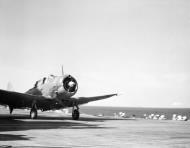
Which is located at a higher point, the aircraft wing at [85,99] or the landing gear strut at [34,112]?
the aircraft wing at [85,99]

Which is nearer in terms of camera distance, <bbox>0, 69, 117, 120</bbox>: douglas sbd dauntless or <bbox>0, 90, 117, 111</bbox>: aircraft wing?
<bbox>0, 90, 117, 111</bbox>: aircraft wing

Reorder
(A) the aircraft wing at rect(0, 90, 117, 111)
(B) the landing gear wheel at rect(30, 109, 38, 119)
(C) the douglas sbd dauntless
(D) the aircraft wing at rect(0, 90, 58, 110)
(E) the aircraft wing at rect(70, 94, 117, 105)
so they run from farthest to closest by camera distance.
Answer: (E) the aircraft wing at rect(70, 94, 117, 105) → (B) the landing gear wheel at rect(30, 109, 38, 119) → (C) the douglas sbd dauntless → (A) the aircraft wing at rect(0, 90, 117, 111) → (D) the aircraft wing at rect(0, 90, 58, 110)

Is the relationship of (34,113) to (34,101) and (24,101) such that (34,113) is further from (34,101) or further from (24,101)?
(24,101)

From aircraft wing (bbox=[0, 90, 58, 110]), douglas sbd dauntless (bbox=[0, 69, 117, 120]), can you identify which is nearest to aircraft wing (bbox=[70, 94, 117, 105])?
douglas sbd dauntless (bbox=[0, 69, 117, 120])

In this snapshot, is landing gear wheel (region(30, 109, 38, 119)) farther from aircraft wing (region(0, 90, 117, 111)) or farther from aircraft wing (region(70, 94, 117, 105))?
aircraft wing (region(70, 94, 117, 105))

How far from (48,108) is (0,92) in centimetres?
479

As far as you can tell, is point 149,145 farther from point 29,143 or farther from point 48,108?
point 48,108

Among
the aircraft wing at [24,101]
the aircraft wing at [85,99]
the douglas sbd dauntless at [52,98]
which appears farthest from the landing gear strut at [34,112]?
the aircraft wing at [85,99]

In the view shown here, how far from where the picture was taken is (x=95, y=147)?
10750 mm

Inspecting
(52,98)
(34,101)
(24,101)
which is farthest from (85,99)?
(24,101)

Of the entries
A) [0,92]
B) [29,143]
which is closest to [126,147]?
[29,143]

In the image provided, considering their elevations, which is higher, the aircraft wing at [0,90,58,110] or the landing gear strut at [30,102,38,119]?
the aircraft wing at [0,90,58,110]

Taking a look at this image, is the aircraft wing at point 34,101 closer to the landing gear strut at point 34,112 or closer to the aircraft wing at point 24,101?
the aircraft wing at point 24,101

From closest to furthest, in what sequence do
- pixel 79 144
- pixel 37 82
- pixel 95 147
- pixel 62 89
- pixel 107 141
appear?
1. pixel 95 147
2. pixel 79 144
3. pixel 107 141
4. pixel 62 89
5. pixel 37 82
